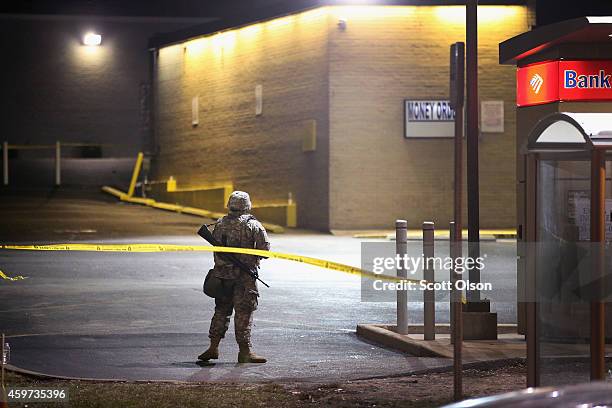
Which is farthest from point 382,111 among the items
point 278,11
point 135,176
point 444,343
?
point 444,343

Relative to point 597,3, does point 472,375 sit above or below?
below

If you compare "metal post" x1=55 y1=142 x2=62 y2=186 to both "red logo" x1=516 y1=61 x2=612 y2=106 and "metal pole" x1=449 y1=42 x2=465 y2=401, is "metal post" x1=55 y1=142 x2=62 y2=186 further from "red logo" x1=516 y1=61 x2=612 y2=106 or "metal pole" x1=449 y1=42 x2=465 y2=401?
"metal pole" x1=449 y1=42 x2=465 y2=401

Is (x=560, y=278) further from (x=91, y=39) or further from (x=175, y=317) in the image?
(x=91, y=39)

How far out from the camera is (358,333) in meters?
13.0

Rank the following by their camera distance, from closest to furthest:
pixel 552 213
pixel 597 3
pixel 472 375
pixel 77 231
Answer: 1. pixel 552 213
2. pixel 472 375
3. pixel 597 3
4. pixel 77 231

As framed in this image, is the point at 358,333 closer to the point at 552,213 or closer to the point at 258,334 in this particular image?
the point at 258,334

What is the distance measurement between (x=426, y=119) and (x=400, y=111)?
0.75 m

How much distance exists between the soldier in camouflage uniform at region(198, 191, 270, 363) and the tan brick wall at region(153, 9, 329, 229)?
70.2ft

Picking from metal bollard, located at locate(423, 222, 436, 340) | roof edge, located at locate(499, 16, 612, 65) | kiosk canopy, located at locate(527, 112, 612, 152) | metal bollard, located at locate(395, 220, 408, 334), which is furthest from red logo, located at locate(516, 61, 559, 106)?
kiosk canopy, located at locate(527, 112, 612, 152)

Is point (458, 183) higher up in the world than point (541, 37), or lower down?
lower down

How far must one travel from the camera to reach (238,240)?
1109 cm

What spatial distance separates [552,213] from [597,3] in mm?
17692

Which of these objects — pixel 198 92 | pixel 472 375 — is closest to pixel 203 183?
pixel 198 92

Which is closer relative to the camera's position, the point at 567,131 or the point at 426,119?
the point at 567,131
